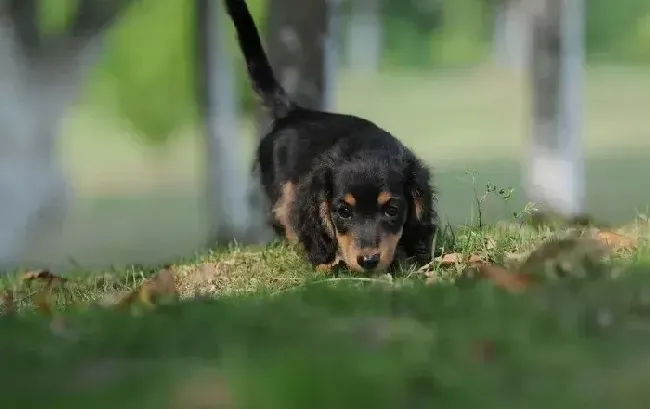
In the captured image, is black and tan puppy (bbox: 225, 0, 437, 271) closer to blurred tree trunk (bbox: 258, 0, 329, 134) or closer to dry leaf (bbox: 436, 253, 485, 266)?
dry leaf (bbox: 436, 253, 485, 266)

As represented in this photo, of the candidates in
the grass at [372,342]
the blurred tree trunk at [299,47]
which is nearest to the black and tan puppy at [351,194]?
the grass at [372,342]

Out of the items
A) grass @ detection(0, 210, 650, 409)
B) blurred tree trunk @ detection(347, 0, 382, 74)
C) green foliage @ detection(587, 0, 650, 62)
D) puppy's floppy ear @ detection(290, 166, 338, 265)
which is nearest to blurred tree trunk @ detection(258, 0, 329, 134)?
blurred tree trunk @ detection(347, 0, 382, 74)

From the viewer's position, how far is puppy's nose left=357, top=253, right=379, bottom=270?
394 centimetres

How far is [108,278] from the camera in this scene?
5035 mm

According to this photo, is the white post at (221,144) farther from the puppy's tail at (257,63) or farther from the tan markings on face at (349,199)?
the tan markings on face at (349,199)

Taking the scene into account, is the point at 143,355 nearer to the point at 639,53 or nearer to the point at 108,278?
the point at 108,278

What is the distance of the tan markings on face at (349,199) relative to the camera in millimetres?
4199

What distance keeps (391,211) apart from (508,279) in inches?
63.0

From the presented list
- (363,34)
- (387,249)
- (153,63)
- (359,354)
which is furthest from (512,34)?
(359,354)

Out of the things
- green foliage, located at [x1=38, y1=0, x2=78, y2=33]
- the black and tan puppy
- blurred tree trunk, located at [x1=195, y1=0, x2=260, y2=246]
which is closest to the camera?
the black and tan puppy

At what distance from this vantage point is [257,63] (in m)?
5.80

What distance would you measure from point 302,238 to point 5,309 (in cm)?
150

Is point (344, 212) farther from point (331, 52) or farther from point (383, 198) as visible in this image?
point (331, 52)

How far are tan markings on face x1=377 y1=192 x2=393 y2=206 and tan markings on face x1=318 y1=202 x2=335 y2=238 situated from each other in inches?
13.5
